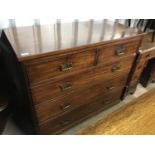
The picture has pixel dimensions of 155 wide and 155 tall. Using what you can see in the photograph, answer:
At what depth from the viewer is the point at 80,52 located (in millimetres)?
1013

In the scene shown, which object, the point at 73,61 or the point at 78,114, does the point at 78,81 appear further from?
the point at 78,114

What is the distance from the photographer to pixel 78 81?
46.9 inches

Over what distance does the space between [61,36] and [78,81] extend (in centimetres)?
39

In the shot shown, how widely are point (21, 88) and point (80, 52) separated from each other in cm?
52

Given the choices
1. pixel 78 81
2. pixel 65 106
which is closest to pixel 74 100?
pixel 65 106

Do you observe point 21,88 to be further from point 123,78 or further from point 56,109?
point 123,78

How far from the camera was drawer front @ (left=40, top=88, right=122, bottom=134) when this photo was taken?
131 centimetres

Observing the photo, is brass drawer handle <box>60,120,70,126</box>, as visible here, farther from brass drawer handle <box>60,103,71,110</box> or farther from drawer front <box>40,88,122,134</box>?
brass drawer handle <box>60,103,71,110</box>

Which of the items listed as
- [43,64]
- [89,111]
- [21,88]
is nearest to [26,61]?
[43,64]

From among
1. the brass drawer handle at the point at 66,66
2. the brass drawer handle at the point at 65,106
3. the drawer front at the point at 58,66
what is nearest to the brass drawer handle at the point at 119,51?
the drawer front at the point at 58,66

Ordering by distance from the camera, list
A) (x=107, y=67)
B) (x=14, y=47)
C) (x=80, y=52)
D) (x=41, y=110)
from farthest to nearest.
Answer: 1. (x=107, y=67)
2. (x=41, y=110)
3. (x=80, y=52)
4. (x=14, y=47)

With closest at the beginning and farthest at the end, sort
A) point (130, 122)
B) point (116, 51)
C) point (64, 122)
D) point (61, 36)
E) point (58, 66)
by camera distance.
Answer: point (130, 122)
point (58, 66)
point (61, 36)
point (116, 51)
point (64, 122)

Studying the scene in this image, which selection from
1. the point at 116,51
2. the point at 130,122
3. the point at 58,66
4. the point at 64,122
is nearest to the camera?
the point at 130,122

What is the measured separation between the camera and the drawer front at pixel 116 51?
1.18 metres
